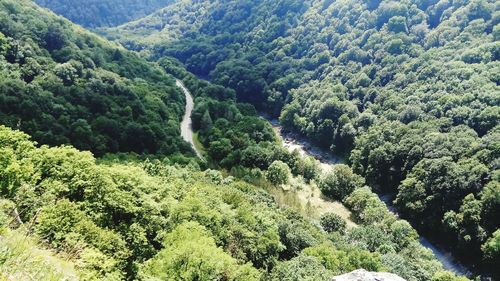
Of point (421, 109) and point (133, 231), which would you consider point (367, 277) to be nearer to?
point (133, 231)

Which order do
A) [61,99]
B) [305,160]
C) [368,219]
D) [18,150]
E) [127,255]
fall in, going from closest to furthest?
[127,255] → [18,150] → [368,219] → [61,99] → [305,160]

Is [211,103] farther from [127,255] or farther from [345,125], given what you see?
[127,255]

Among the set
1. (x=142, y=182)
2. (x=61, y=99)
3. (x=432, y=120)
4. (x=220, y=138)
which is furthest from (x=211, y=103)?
(x=142, y=182)

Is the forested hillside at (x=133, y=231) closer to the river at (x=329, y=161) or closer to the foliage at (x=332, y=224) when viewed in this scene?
the foliage at (x=332, y=224)

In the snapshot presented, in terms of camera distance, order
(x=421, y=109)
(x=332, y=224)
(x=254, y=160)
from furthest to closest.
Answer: (x=421, y=109)
(x=254, y=160)
(x=332, y=224)

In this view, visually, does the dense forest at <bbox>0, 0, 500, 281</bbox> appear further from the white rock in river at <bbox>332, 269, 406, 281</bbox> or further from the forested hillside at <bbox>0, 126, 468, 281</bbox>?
the white rock in river at <bbox>332, 269, 406, 281</bbox>

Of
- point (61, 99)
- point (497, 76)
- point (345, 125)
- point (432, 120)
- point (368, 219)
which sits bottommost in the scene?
point (61, 99)

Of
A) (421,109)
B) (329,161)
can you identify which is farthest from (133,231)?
(421,109)
